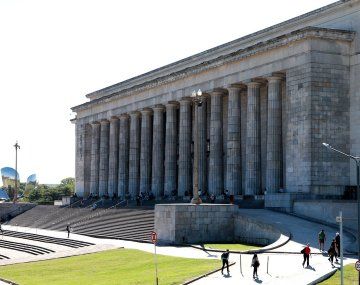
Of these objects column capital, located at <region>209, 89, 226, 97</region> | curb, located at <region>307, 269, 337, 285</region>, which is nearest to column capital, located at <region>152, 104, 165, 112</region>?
column capital, located at <region>209, 89, 226, 97</region>

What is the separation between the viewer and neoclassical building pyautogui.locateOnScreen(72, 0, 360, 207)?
57.1 m

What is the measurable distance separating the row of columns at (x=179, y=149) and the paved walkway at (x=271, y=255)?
30.7 feet

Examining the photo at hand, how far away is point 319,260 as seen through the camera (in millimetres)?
37438

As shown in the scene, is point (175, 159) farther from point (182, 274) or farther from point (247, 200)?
point (182, 274)

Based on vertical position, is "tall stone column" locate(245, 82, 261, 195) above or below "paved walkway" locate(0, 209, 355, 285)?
above

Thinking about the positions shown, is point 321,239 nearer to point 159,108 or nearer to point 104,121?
point 159,108

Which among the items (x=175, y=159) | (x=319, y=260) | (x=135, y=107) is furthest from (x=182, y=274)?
(x=135, y=107)

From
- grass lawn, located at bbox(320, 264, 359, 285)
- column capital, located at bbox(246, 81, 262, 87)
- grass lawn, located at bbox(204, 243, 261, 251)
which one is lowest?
grass lawn, located at bbox(204, 243, 261, 251)

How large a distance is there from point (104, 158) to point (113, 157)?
2.98 meters

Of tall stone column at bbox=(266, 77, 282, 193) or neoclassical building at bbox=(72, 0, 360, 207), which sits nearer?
neoclassical building at bbox=(72, 0, 360, 207)

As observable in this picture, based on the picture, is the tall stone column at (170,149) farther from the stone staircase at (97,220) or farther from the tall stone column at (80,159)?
the tall stone column at (80,159)

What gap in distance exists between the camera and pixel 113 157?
92.4 meters

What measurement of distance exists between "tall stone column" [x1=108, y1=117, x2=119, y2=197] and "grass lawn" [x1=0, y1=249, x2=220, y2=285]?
42.6m

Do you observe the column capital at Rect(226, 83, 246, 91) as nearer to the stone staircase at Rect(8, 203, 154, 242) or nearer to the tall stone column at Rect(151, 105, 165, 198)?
the stone staircase at Rect(8, 203, 154, 242)
